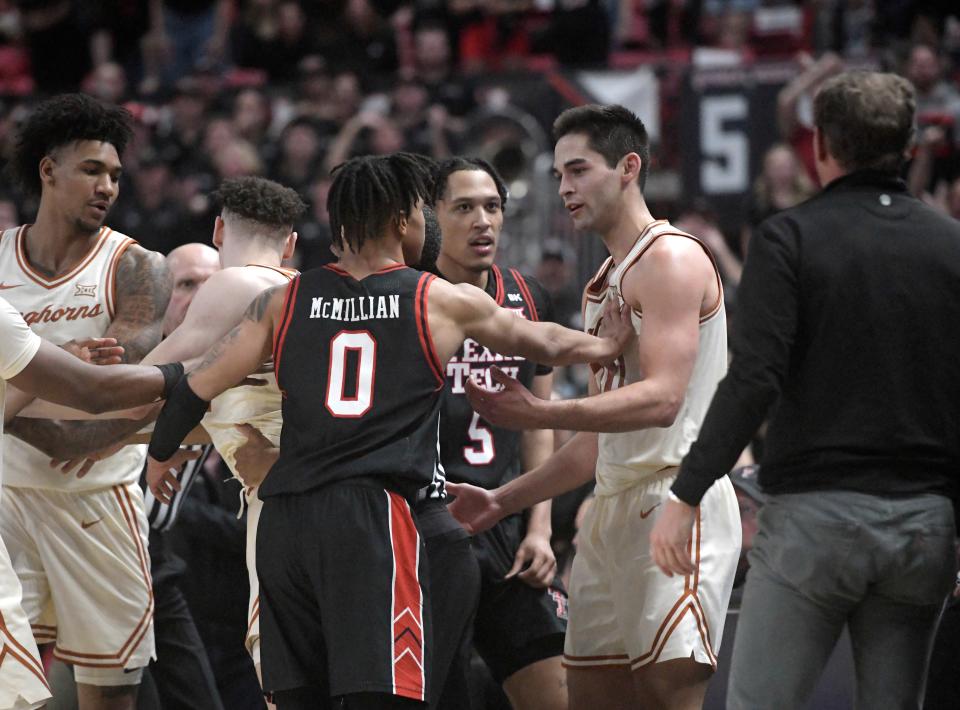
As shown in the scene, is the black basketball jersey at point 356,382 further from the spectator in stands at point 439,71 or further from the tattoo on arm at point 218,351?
the spectator in stands at point 439,71

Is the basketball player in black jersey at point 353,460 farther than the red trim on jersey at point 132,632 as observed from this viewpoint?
No

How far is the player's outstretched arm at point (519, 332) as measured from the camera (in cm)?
419

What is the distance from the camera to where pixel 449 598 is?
4258 mm

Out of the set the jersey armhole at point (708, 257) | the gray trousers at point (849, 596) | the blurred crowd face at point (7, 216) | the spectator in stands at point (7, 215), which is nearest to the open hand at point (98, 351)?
the jersey armhole at point (708, 257)

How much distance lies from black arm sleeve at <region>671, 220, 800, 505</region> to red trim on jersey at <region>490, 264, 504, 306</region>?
7.26 ft

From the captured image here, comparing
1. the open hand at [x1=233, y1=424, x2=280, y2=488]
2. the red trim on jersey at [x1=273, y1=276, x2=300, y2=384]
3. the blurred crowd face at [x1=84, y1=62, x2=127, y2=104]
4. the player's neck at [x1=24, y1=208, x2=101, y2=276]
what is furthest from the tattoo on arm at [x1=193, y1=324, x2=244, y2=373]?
the blurred crowd face at [x1=84, y1=62, x2=127, y2=104]

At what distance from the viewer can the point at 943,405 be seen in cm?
367

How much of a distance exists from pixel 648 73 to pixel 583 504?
4.66 meters

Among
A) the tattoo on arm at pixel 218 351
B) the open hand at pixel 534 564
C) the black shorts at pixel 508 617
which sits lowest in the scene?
the black shorts at pixel 508 617

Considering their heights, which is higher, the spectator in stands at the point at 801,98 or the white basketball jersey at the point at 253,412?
the spectator in stands at the point at 801,98

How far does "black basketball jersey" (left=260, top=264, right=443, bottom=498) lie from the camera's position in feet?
13.2

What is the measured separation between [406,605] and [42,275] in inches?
93.8

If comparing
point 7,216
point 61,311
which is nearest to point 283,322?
point 61,311

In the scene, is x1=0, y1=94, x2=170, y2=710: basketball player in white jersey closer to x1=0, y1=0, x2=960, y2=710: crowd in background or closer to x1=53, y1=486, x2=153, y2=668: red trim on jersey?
x1=53, y1=486, x2=153, y2=668: red trim on jersey
